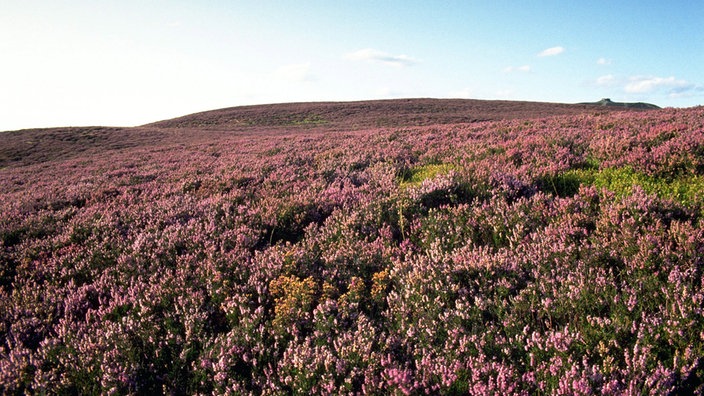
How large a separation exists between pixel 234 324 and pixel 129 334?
1.06 m

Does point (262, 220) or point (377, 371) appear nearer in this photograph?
point (377, 371)

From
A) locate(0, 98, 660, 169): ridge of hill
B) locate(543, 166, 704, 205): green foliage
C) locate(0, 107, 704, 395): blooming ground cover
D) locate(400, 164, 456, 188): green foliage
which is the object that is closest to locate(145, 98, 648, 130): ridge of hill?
locate(0, 98, 660, 169): ridge of hill

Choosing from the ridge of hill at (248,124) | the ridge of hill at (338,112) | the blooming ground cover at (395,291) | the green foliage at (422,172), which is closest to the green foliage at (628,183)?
the blooming ground cover at (395,291)

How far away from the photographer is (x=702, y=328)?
2.54 meters

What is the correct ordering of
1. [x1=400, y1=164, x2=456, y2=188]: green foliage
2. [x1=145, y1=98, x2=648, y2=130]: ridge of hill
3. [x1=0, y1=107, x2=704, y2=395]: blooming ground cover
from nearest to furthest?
[x1=0, y1=107, x2=704, y2=395]: blooming ground cover, [x1=400, y1=164, x2=456, y2=188]: green foliage, [x1=145, y1=98, x2=648, y2=130]: ridge of hill

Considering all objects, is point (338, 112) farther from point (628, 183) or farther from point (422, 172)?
point (628, 183)

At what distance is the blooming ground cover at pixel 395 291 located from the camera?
275 centimetres

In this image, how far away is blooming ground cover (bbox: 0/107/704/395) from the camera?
2.75 m

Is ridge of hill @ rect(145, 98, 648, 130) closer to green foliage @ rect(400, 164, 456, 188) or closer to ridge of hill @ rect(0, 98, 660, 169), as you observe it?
ridge of hill @ rect(0, 98, 660, 169)

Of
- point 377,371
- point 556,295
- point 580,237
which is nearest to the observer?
point 377,371

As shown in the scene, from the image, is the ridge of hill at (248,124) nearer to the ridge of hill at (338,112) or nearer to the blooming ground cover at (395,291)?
the ridge of hill at (338,112)

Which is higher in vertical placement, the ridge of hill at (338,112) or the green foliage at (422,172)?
the ridge of hill at (338,112)

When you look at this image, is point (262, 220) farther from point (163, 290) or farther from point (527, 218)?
point (527, 218)

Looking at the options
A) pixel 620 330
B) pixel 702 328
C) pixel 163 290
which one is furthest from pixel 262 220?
pixel 702 328
